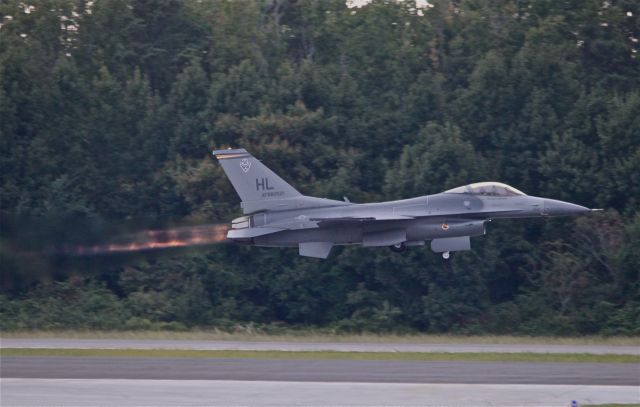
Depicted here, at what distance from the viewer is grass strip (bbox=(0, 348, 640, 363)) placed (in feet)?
77.8

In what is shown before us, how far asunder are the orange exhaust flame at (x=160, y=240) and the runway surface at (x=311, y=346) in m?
3.29

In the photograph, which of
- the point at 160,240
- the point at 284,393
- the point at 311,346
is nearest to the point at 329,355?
the point at 311,346

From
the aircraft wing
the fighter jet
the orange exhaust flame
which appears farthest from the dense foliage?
the aircraft wing

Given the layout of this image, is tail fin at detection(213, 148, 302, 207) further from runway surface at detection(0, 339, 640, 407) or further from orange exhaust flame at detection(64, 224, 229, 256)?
runway surface at detection(0, 339, 640, 407)

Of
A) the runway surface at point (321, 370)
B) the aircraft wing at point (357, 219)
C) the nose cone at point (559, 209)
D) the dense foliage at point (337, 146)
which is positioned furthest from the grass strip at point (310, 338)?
the runway surface at point (321, 370)

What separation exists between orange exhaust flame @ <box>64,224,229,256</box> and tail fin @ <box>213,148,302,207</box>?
2.57 meters

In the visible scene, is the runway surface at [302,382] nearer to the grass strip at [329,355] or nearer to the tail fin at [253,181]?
the grass strip at [329,355]

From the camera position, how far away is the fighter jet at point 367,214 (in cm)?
2948

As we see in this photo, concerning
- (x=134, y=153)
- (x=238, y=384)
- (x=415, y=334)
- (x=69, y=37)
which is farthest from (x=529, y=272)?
(x=69, y=37)

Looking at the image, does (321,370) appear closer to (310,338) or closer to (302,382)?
(302,382)

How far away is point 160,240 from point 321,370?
36.4ft

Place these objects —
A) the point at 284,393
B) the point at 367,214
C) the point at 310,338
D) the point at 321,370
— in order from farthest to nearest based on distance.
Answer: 1. the point at 310,338
2. the point at 367,214
3. the point at 321,370
4. the point at 284,393

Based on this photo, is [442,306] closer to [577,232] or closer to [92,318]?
[577,232]

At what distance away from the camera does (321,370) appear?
2142 cm
